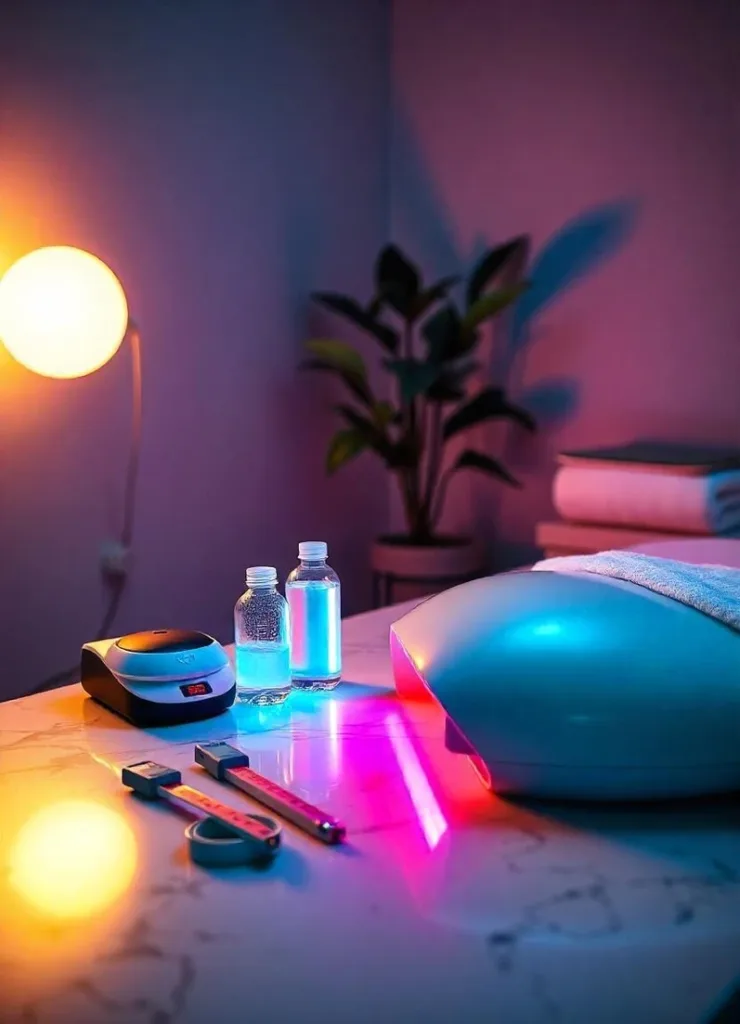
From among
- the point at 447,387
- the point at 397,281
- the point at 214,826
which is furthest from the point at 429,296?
the point at 214,826

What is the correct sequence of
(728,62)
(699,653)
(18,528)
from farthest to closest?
(728,62), (18,528), (699,653)

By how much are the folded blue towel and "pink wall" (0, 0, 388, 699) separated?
146 centimetres

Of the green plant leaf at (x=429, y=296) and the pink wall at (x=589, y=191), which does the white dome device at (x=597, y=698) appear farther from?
the green plant leaf at (x=429, y=296)

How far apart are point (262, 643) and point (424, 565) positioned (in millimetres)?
1520

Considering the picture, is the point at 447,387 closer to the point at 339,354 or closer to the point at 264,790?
the point at 339,354

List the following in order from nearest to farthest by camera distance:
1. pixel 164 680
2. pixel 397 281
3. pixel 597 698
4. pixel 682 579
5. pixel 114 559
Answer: pixel 597 698 → pixel 682 579 → pixel 164 680 → pixel 114 559 → pixel 397 281

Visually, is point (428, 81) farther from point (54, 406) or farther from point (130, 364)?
point (54, 406)

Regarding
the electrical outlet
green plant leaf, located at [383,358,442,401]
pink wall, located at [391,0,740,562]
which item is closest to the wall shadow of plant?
pink wall, located at [391,0,740,562]

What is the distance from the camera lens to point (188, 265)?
7.98 ft

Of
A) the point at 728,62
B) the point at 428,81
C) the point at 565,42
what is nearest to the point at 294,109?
the point at 428,81

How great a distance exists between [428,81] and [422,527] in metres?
1.21

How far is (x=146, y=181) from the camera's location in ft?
7.60

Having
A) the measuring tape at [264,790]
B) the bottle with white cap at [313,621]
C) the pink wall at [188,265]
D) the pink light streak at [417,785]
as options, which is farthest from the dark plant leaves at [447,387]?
the measuring tape at [264,790]

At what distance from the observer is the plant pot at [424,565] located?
102 inches
